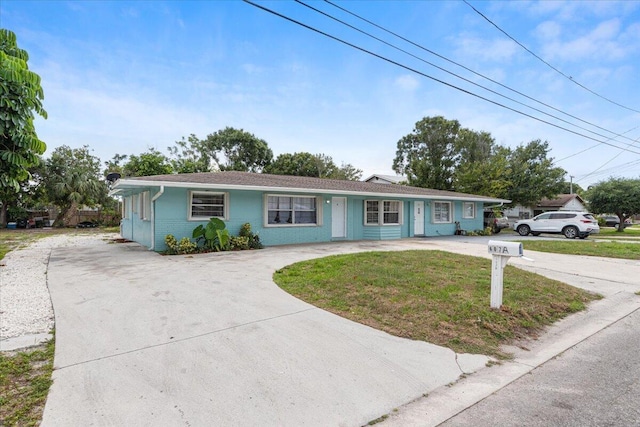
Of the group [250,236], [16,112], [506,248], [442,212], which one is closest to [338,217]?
[250,236]

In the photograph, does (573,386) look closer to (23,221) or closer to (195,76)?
(195,76)

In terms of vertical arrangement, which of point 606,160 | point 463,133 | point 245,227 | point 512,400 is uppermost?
point 463,133

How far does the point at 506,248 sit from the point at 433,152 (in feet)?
107

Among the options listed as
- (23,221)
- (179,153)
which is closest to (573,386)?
(23,221)

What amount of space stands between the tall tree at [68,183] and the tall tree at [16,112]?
26285mm

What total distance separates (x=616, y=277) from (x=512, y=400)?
731cm

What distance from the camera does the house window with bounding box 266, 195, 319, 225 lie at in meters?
12.9

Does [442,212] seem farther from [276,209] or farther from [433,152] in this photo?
[433,152]

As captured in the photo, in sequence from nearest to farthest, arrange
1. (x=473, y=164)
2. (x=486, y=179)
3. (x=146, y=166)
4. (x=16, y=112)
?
(x=16, y=112) < (x=146, y=166) < (x=486, y=179) < (x=473, y=164)

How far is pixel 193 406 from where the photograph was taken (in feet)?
7.98

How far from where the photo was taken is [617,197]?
78.9ft

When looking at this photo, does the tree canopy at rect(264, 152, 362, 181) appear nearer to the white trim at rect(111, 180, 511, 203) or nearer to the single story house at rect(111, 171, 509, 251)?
the single story house at rect(111, 171, 509, 251)

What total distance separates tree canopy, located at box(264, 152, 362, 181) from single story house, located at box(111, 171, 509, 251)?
69.8 ft

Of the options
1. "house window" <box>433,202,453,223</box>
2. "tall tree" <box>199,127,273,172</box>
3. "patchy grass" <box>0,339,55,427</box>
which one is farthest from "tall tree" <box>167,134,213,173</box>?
"patchy grass" <box>0,339,55,427</box>
